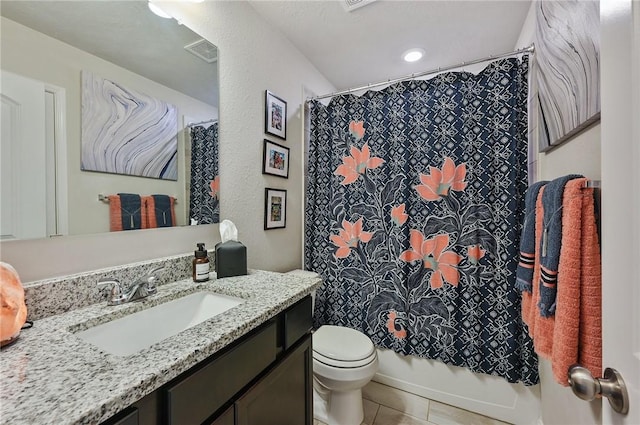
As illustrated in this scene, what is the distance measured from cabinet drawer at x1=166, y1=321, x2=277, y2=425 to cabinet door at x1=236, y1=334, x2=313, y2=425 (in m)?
0.05

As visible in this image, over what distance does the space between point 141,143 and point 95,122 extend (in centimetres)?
15

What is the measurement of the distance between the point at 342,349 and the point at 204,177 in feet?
3.87

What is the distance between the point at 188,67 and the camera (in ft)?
3.97

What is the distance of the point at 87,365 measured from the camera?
53 cm

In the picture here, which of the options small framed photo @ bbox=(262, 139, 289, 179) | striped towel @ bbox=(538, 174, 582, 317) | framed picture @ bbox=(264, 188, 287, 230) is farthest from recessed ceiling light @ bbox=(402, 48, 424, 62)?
striped towel @ bbox=(538, 174, 582, 317)

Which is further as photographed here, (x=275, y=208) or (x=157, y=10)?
(x=275, y=208)

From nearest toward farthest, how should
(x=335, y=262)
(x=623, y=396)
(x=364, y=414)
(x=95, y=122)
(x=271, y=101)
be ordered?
(x=623, y=396), (x=95, y=122), (x=364, y=414), (x=271, y=101), (x=335, y=262)

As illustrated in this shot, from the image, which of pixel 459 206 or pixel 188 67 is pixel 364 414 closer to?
A: pixel 459 206

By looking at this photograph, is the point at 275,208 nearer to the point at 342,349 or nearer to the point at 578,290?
the point at 342,349

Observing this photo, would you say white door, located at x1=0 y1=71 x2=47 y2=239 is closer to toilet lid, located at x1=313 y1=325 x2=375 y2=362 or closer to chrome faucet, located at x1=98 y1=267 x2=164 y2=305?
chrome faucet, located at x1=98 y1=267 x2=164 y2=305

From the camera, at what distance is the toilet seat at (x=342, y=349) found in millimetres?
1350

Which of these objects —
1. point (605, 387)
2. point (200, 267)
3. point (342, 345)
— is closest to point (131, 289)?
point (200, 267)

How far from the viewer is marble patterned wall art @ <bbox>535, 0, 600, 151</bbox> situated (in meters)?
0.76

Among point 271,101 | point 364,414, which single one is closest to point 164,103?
point 271,101
